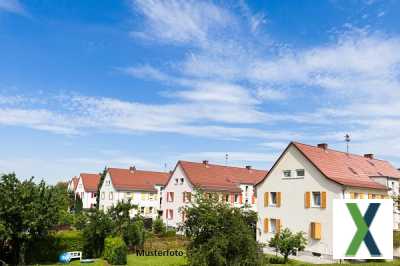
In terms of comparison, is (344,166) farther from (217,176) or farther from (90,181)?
(90,181)

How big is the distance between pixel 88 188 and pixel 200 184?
106ft

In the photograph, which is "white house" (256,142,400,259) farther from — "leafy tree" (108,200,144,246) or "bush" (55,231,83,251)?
"bush" (55,231,83,251)

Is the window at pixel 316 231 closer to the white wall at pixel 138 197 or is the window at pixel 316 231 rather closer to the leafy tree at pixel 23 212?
the leafy tree at pixel 23 212

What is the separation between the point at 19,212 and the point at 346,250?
2268cm

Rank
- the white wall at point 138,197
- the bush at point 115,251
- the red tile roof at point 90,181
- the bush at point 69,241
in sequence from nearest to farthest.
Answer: the bush at point 115,251 < the bush at point 69,241 < the white wall at point 138,197 < the red tile roof at point 90,181

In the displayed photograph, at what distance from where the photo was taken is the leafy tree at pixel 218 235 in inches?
754

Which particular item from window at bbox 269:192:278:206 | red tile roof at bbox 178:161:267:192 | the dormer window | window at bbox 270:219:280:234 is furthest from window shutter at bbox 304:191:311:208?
red tile roof at bbox 178:161:267:192

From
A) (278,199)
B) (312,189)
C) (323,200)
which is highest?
(312,189)

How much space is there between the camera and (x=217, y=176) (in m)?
57.7

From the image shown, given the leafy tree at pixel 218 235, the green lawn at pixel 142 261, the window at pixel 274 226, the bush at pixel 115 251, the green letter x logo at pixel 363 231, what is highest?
the green letter x logo at pixel 363 231

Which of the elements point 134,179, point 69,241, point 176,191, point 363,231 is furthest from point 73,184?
point 363,231

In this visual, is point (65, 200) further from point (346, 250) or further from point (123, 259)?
point (346, 250)

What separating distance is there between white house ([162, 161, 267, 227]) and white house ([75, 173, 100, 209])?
24345 mm

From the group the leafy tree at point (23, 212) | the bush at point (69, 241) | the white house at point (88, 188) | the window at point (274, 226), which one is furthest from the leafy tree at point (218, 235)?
the white house at point (88, 188)
